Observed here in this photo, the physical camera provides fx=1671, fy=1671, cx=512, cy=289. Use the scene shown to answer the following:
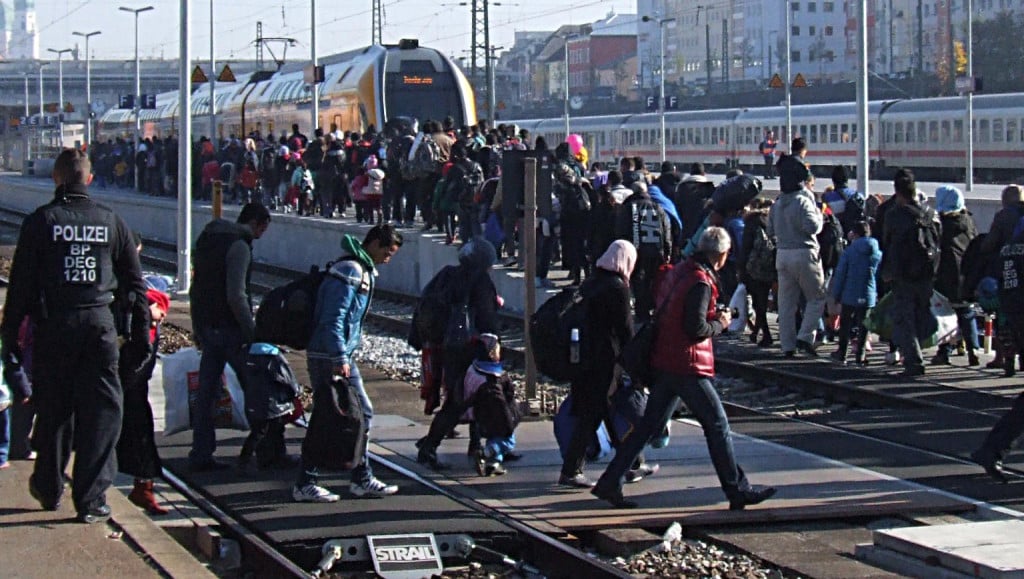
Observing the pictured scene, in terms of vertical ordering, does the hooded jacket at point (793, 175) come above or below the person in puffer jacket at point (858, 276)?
above

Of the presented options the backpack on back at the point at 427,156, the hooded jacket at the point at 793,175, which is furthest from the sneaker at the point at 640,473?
the backpack on back at the point at 427,156

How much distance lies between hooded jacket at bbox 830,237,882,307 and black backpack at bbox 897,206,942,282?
3.54ft

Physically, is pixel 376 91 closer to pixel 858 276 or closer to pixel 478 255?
pixel 858 276

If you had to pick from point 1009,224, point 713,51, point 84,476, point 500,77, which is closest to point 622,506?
point 84,476

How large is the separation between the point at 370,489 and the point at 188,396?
1975mm

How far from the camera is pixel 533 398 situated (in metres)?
14.3

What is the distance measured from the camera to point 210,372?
10664 millimetres

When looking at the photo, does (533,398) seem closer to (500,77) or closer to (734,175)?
(734,175)

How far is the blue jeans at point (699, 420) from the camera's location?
9.30m

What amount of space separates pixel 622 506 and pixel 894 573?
198cm

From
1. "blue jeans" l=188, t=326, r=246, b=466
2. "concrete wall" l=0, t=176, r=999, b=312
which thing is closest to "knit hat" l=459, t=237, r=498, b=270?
"blue jeans" l=188, t=326, r=246, b=466

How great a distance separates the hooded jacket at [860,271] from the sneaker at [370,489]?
286 inches

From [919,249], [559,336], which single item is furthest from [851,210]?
[559,336]

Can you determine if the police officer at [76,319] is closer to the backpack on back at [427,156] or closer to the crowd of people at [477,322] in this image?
the crowd of people at [477,322]
